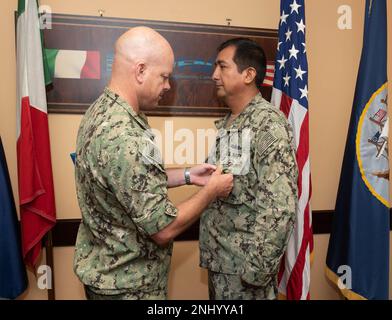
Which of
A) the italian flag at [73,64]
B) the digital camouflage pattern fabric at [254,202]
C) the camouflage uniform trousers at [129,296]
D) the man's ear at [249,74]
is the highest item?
the italian flag at [73,64]

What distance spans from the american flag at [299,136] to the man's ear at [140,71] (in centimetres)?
99

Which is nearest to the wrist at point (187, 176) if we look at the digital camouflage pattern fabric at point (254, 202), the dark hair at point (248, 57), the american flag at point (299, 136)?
the digital camouflage pattern fabric at point (254, 202)

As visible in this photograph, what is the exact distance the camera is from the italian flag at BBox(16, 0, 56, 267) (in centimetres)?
185

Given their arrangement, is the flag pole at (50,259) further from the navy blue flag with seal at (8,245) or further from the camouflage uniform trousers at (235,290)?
the camouflage uniform trousers at (235,290)

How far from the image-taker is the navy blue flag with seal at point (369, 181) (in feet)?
6.94

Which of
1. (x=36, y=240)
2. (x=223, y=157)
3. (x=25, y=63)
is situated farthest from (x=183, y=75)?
(x=36, y=240)

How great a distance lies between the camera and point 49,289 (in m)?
2.03

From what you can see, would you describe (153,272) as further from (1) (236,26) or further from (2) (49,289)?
(1) (236,26)

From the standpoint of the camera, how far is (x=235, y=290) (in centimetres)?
164

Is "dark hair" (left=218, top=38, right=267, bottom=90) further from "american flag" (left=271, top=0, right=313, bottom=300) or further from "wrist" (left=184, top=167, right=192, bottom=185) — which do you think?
"wrist" (left=184, top=167, right=192, bottom=185)

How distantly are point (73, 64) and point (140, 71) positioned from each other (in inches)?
35.5

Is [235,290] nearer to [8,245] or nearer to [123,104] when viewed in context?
[123,104]

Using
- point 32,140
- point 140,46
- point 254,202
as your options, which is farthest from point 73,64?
point 254,202

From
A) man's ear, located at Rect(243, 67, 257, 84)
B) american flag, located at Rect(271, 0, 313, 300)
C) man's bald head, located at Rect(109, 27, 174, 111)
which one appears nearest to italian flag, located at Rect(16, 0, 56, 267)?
man's bald head, located at Rect(109, 27, 174, 111)
